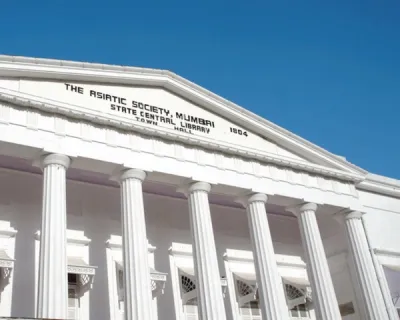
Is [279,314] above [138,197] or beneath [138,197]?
beneath

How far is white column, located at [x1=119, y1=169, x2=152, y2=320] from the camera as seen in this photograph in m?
15.8

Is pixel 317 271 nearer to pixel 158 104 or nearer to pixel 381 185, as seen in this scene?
pixel 381 185

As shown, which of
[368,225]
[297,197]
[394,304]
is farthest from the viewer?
[368,225]

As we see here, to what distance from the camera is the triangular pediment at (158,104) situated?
17859mm

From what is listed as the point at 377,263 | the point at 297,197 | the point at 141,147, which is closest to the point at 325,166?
the point at 297,197

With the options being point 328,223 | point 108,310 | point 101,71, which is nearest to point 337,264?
point 328,223

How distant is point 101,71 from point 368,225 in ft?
48.7

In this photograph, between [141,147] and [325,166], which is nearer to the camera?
[141,147]

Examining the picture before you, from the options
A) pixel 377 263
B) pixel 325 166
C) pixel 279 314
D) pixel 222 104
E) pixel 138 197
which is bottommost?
pixel 279 314

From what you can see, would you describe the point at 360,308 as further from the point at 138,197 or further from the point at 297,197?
the point at 138,197

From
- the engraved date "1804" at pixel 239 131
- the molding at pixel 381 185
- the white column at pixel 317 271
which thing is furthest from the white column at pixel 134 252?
Answer: the molding at pixel 381 185

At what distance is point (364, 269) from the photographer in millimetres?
22250

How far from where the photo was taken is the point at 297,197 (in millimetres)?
22109

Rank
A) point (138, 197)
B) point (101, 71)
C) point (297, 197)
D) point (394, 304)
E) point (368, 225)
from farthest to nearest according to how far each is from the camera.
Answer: point (368, 225), point (394, 304), point (297, 197), point (101, 71), point (138, 197)
